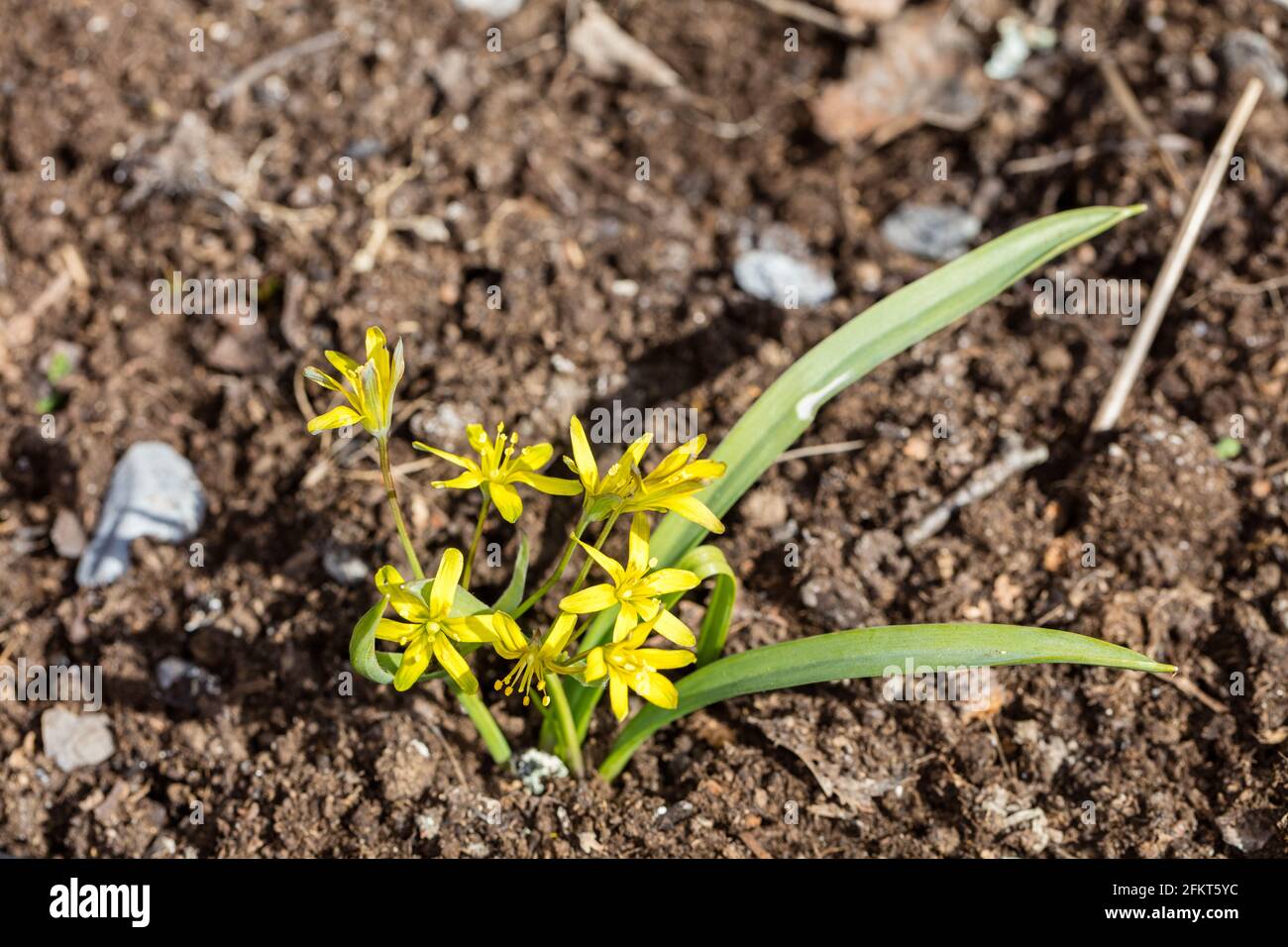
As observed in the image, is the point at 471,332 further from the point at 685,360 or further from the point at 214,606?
the point at 214,606

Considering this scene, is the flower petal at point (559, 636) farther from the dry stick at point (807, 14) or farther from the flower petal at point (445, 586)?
the dry stick at point (807, 14)

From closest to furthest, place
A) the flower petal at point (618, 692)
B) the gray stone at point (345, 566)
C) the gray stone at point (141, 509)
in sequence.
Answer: the flower petal at point (618, 692) < the gray stone at point (345, 566) < the gray stone at point (141, 509)

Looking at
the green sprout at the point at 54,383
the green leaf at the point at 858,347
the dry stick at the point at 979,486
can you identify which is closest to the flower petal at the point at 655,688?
the green leaf at the point at 858,347

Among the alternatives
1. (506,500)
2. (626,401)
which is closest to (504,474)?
(506,500)

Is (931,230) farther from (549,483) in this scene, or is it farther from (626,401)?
(549,483)

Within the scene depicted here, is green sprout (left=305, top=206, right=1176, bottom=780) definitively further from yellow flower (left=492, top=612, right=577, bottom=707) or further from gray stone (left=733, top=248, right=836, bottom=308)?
gray stone (left=733, top=248, right=836, bottom=308)

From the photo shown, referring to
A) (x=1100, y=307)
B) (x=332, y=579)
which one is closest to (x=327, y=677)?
(x=332, y=579)
